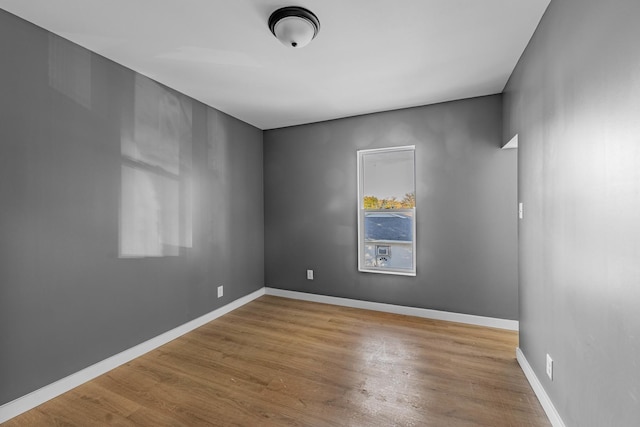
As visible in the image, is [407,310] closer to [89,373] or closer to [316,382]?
[316,382]

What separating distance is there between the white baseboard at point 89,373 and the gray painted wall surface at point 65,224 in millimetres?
46

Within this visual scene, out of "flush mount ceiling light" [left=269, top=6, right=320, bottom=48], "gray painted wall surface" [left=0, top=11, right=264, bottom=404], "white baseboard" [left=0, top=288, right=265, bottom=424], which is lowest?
"white baseboard" [left=0, top=288, right=265, bottom=424]

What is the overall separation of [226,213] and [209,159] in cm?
70

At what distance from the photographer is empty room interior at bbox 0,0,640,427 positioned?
138cm

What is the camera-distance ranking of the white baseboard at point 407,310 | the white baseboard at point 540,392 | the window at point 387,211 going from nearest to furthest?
the white baseboard at point 540,392
the white baseboard at point 407,310
the window at point 387,211

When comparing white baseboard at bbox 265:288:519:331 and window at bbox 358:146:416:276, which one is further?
window at bbox 358:146:416:276

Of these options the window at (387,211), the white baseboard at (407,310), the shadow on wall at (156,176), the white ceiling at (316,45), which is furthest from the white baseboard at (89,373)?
the white ceiling at (316,45)

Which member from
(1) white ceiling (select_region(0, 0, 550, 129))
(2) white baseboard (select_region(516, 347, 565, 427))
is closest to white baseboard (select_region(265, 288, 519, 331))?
A: (2) white baseboard (select_region(516, 347, 565, 427))

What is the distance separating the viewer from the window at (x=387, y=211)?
3.52m

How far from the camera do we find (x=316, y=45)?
2.19 metres

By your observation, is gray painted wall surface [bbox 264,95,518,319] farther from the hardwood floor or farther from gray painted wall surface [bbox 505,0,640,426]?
gray painted wall surface [bbox 505,0,640,426]

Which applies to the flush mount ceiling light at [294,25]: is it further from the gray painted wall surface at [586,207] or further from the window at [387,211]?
the window at [387,211]

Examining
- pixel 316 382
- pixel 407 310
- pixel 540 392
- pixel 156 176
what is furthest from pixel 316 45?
pixel 407 310

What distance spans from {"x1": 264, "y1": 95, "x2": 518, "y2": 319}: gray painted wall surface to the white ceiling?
1.44 feet
